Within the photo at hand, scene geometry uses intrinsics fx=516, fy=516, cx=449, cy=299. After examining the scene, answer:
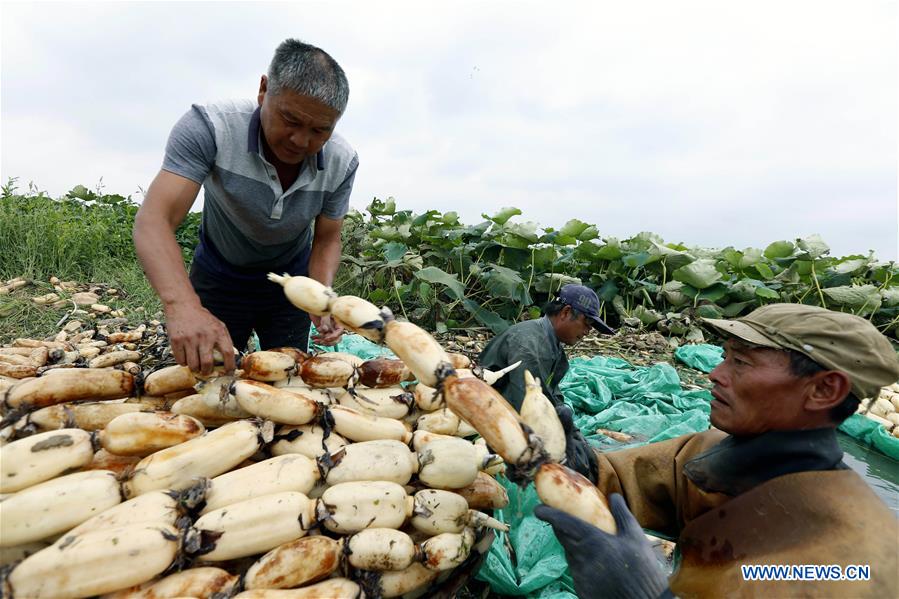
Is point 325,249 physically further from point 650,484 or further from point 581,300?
point 650,484

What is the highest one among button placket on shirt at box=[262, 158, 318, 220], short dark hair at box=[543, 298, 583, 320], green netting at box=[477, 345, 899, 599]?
button placket on shirt at box=[262, 158, 318, 220]

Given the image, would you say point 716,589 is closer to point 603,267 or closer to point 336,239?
point 336,239

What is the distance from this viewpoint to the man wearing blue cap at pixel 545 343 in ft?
11.7

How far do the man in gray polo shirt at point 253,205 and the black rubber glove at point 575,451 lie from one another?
3.67 feet

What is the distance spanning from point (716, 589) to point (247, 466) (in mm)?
1392

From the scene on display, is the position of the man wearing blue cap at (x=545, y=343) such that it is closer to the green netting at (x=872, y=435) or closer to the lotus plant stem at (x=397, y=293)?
the green netting at (x=872, y=435)

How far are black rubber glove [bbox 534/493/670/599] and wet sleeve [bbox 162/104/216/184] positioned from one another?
205 cm

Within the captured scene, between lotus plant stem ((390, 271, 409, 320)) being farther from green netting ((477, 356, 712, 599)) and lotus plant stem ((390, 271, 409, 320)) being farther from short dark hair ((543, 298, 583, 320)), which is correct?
short dark hair ((543, 298, 583, 320))

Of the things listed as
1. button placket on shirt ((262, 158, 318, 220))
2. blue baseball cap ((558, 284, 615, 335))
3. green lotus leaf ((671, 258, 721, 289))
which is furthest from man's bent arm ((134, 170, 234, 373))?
green lotus leaf ((671, 258, 721, 289))

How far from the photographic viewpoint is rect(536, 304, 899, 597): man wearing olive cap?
1.34 m

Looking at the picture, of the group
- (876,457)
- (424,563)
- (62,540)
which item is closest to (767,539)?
(424,563)

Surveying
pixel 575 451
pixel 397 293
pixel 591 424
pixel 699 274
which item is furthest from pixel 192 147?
pixel 699 274

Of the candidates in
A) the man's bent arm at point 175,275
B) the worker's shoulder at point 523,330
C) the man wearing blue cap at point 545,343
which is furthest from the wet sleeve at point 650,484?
the worker's shoulder at point 523,330

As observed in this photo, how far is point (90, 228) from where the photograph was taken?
293 inches
